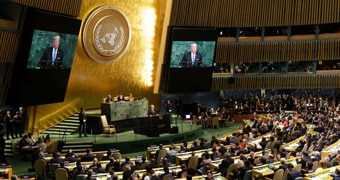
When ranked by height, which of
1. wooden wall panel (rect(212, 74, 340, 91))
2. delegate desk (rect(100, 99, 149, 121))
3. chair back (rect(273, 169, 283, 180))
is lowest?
chair back (rect(273, 169, 283, 180))

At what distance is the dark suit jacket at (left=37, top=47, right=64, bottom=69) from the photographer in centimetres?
1976

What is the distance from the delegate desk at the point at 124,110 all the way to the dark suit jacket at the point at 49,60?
9.20 ft

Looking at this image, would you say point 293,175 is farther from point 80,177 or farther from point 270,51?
point 270,51

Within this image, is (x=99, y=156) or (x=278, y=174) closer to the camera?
(x=278, y=174)

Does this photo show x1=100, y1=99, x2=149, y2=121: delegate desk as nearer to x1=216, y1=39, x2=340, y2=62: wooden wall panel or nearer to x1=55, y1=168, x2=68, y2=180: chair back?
x1=216, y1=39, x2=340, y2=62: wooden wall panel

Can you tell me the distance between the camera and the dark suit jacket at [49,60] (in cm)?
1976

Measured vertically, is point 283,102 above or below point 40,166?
above

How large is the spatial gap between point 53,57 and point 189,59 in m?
8.83

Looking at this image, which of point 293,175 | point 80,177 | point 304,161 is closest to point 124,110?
point 80,177

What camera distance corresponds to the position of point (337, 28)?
29188mm

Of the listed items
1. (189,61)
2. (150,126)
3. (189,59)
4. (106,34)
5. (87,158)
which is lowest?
(87,158)

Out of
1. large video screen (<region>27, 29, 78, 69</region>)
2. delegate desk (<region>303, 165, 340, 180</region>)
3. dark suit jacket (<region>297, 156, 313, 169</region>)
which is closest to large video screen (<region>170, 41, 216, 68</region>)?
large video screen (<region>27, 29, 78, 69</region>)

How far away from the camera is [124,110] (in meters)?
22.3

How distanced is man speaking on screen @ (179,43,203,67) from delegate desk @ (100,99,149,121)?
4298 mm
